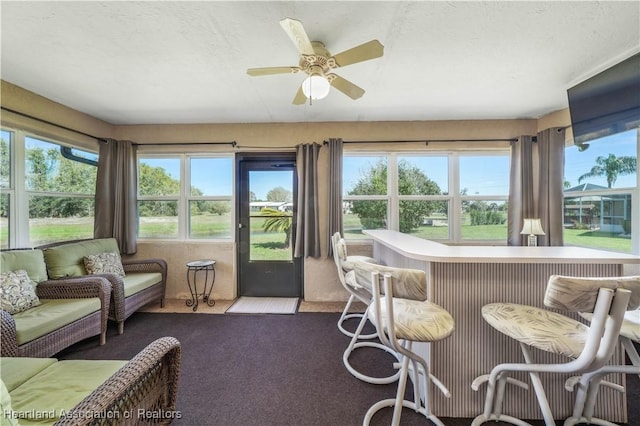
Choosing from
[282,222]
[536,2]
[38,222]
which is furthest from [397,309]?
[38,222]

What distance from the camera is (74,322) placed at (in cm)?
206

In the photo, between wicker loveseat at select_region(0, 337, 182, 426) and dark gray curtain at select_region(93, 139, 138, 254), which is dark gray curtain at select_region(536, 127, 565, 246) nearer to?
wicker loveseat at select_region(0, 337, 182, 426)

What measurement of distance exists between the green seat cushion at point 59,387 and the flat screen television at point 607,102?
14.1 feet

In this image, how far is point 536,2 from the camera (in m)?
1.47

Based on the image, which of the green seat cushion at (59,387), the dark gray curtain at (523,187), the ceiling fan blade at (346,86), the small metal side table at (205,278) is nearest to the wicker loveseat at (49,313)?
the green seat cushion at (59,387)

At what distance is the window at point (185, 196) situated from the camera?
11.8 feet

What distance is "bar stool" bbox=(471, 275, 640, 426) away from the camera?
976mm

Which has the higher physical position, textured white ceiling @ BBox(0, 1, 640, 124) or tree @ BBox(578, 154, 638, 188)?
textured white ceiling @ BBox(0, 1, 640, 124)

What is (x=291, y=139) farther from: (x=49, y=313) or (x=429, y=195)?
(x=49, y=313)

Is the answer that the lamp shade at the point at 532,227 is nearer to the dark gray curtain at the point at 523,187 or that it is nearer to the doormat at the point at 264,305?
the dark gray curtain at the point at 523,187

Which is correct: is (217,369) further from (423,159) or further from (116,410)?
(423,159)

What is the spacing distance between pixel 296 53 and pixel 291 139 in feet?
5.08

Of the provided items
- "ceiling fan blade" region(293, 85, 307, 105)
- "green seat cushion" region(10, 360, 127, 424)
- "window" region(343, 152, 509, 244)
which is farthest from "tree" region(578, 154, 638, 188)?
Answer: "green seat cushion" region(10, 360, 127, 424)

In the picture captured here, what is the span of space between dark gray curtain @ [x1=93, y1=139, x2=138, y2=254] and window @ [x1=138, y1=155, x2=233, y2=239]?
189 mm
